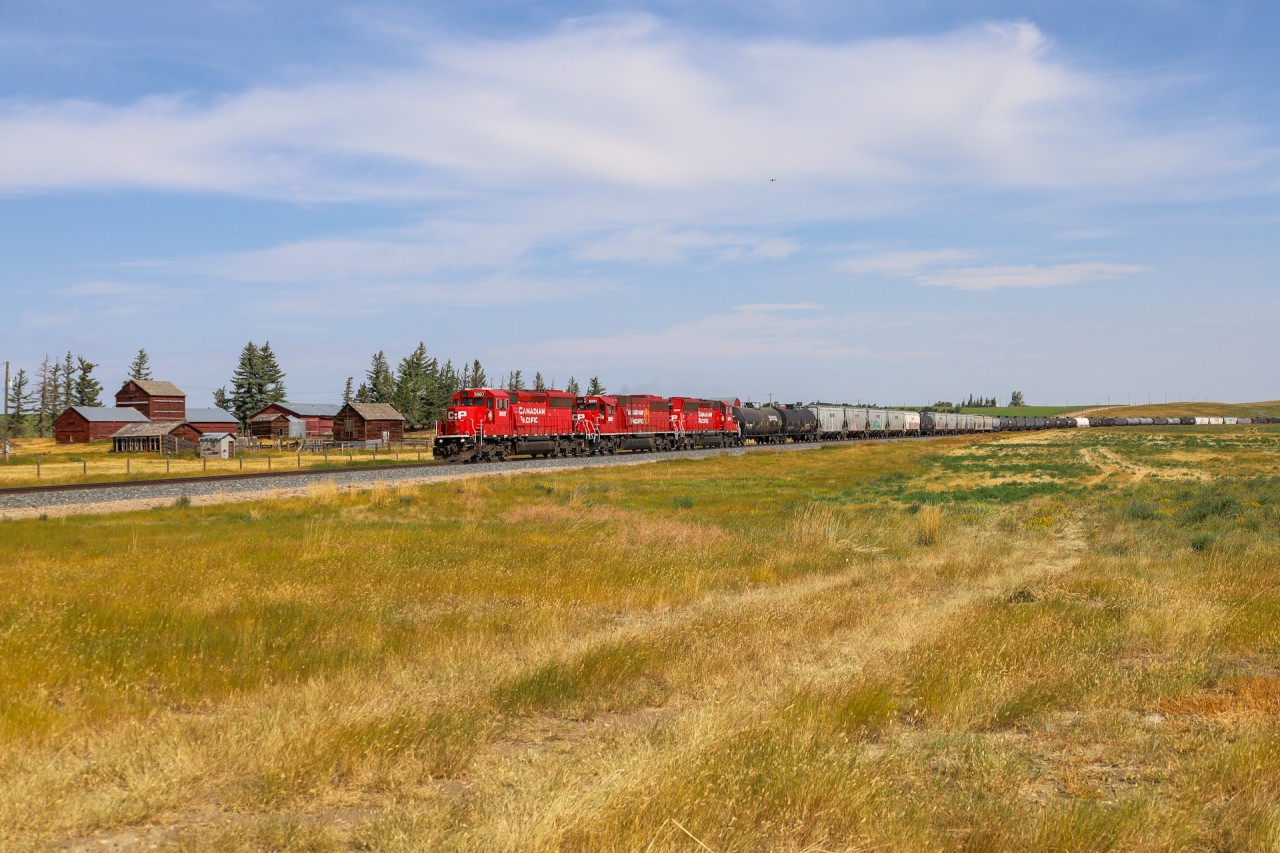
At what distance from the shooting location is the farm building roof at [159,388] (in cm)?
10750

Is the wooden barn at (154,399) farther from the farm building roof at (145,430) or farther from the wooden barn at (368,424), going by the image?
the wooden barn at (368,424)

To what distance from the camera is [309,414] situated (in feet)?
378

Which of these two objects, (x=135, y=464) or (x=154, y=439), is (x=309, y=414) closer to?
(x=154, y=439)

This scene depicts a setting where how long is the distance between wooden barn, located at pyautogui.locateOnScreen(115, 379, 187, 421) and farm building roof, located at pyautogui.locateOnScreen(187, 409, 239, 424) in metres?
1.28

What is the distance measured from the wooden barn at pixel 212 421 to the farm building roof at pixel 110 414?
5.26m

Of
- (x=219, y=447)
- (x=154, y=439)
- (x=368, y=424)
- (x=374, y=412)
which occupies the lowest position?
(x=219, y=447)

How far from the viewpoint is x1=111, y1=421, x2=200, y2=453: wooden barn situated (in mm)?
88562

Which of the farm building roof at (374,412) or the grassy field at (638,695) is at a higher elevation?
the farm building roof at (374,412)

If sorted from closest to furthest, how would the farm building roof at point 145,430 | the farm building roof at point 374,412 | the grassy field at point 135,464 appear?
the grassy field at point 135,464
the farm building roof at point 145,430
the farm building roof at point 374,412

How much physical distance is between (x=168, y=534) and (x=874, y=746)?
774 inches

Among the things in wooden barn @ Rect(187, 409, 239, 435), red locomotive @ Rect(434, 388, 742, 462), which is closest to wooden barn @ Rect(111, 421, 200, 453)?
wooden barn @ Rect(187, 409, 239, 435)

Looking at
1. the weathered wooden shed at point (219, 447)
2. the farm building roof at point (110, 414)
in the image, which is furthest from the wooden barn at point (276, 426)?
the weathered wooden shed at point (219, 447)

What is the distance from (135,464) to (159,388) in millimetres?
49663

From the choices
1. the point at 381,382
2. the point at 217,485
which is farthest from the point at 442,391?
the point at 217,485
